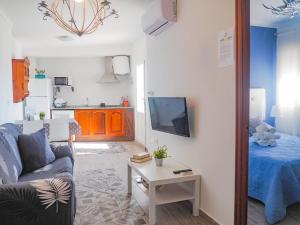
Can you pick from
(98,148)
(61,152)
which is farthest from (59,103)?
(61,152)

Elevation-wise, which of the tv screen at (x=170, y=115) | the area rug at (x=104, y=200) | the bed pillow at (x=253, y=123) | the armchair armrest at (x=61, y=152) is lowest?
the area rug at (x=104, y=200)

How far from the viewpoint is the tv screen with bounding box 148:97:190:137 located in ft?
9.12

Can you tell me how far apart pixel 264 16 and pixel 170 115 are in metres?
2.64

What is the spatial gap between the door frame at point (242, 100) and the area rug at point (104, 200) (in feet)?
3.15

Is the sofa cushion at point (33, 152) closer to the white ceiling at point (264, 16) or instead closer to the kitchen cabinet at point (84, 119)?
the white ceiling at point (264, 16)

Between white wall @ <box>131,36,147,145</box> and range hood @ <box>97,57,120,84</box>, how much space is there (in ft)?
2.02

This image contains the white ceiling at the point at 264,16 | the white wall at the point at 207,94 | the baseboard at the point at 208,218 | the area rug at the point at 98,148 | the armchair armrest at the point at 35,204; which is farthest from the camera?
the area rug at the point at 98,148

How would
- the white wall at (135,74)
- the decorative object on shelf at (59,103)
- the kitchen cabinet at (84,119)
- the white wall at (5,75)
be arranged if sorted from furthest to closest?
1. the decorative object on shelf at (59,103)
2. the kitchen cabinet at (84,119)
3. the white wall at (135,74)
4. the white wall at (5,75)

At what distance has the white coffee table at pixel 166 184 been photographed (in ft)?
7.95

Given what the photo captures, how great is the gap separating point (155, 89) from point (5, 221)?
2.52 m

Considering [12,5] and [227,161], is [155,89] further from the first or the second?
[12,5]

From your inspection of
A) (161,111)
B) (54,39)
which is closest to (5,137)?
(161,111)

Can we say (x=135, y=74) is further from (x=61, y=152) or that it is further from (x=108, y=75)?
(x=61, y=152)

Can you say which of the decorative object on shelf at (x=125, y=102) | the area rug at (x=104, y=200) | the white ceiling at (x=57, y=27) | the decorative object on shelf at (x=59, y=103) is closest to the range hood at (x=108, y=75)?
the decorative object on shelf at (x=125, y=102)
